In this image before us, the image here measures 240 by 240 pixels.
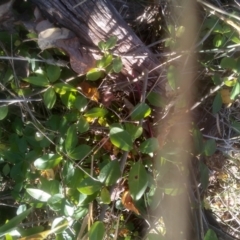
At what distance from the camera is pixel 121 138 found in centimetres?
97

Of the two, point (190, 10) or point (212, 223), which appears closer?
point (190, 10)

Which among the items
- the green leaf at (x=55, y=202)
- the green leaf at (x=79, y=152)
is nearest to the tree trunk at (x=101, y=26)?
the green leaf at (x=79, y=152)

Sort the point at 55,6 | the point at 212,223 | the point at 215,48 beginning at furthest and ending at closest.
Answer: the point at 212,223, the point at 215,48, the point at 55,6

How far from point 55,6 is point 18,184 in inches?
21.7

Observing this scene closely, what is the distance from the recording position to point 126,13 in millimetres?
1163

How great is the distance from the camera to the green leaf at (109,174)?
1.00m

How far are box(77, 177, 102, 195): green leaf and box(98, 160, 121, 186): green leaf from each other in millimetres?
17

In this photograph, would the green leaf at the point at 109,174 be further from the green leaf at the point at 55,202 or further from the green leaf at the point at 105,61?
the green leaf at the point at 105,61

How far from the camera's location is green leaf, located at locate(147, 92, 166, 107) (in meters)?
1.10

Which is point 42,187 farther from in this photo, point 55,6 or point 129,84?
point 55,6

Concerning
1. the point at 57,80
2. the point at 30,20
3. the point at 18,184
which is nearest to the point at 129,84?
the point at 57,80

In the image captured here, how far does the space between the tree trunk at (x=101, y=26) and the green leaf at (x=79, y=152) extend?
0.24m

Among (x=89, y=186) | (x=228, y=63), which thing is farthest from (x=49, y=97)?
(x=228, y=63)

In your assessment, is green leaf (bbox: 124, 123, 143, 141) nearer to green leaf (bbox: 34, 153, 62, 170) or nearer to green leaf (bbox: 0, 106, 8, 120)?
green leaf (bbox: 34, 153, 62, 170)
